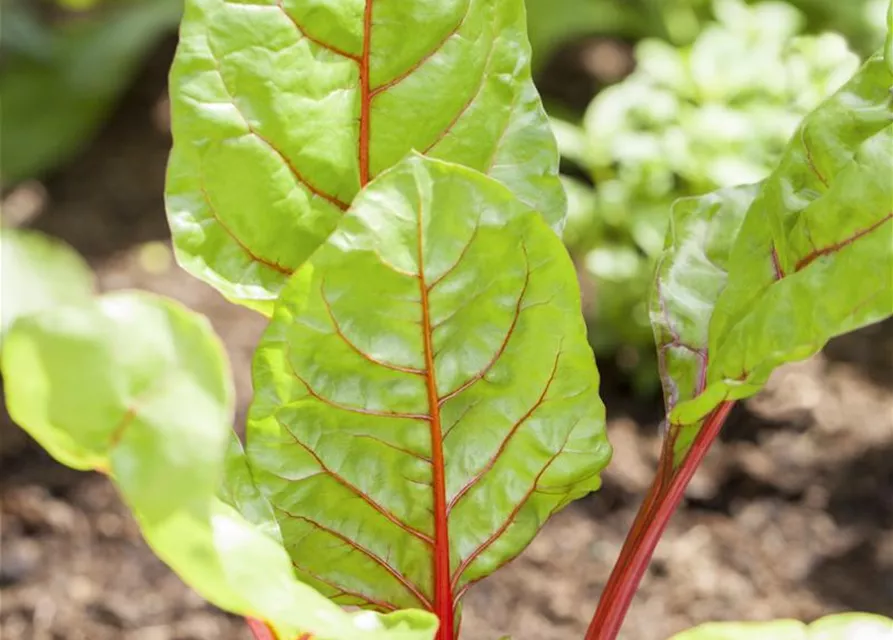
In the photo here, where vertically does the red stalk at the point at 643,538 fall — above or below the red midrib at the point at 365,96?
below

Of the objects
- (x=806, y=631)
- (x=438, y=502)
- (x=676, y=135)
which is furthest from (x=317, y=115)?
(x=676, y=135)

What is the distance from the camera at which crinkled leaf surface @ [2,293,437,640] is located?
0.46 metres

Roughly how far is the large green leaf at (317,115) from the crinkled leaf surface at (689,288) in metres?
0.10

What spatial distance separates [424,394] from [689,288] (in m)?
0.22

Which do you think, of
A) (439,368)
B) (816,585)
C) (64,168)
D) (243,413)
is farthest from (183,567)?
(64,168)

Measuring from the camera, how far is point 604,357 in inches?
71.1

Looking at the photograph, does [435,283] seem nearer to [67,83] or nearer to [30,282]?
[30,282]

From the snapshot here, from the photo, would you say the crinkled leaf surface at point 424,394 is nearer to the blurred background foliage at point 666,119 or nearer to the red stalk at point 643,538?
the red stalk at point 643,538

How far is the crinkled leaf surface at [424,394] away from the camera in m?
0.66

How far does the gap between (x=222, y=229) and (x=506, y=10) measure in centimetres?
24

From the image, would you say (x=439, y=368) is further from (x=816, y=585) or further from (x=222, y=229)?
(x=816, y=585)

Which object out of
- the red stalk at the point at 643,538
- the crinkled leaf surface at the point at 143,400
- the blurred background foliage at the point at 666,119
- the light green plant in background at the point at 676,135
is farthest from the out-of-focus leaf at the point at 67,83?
the crinkled leaf surface at the point at 143,400

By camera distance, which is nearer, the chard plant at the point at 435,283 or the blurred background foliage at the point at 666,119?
the chard plant at the point at 435,283

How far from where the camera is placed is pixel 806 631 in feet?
2.14
